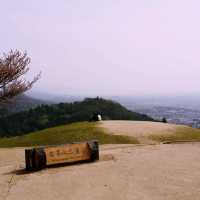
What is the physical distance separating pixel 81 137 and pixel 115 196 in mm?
12631

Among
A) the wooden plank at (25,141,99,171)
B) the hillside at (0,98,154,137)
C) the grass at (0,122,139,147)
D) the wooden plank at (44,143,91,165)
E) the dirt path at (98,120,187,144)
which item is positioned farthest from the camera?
the hillside at (0,98,154,137)

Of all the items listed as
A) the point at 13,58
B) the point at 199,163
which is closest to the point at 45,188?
the point at 199,163

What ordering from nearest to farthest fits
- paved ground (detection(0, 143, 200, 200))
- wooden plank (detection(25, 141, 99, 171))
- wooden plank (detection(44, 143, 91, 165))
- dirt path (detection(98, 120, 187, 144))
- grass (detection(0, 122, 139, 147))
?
paved ground (detection(0, 143, 200, 200)) → wooden plank (detection(25, 141, 99, 171)) → wooden plank (detection(44, 143, 91, 165)) → grass (detection(0, 122, 139, 147)) → dirt path (detection(98, 120, 187, 144))

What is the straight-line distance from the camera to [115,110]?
79.2 m

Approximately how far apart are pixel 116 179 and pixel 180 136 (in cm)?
1182

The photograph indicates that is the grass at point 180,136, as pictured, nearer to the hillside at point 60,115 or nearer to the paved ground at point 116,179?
the paved ground at point 116,179

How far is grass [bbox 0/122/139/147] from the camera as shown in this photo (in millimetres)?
20672

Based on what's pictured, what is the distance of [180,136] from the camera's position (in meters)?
21.8

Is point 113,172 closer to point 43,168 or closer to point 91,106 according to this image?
point 43,168

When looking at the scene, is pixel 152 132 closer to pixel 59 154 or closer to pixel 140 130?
pixel 140 130

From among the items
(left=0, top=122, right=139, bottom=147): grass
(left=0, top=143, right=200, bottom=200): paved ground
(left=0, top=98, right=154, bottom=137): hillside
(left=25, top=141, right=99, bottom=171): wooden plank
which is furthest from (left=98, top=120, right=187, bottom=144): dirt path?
(left=0, top=98, right=154, bottom=137): hillside

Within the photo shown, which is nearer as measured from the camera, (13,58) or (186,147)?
(186,147)

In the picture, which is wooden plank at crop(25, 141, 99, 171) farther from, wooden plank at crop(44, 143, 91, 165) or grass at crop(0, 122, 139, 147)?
grass at crop(0, 122, 139, 147)

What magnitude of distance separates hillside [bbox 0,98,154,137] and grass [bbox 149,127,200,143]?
1763 inches
